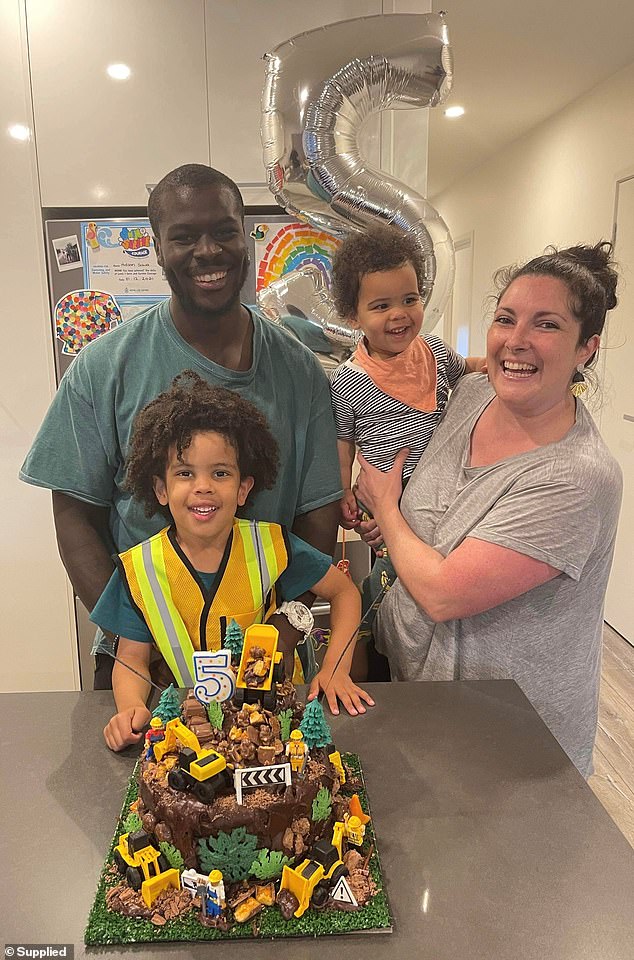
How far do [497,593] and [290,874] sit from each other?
58 centimetres

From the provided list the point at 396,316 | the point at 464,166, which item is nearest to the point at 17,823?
the point at 396,316

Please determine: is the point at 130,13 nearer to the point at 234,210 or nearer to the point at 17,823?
the point at 234,210

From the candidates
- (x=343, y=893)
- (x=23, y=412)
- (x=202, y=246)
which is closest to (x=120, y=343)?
(x=202, y=246)

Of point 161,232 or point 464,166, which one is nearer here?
point 161,232

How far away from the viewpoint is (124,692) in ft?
3.99

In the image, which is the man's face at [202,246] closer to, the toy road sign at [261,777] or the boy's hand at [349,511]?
the boy's hand at [349,511]

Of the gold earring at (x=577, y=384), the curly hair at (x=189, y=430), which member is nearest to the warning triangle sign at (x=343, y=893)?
the curly hair at (x=189, y=430)

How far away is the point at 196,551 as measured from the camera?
49.0 inches

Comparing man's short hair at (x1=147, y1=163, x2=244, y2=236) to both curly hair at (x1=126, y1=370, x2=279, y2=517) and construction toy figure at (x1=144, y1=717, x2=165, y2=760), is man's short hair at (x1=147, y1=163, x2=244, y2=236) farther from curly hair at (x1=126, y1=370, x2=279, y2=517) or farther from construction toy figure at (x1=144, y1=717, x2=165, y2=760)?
construction toy figure at (x1=144, y1=717, x2=165, y2=760)

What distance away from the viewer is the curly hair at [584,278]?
1239 millimetres

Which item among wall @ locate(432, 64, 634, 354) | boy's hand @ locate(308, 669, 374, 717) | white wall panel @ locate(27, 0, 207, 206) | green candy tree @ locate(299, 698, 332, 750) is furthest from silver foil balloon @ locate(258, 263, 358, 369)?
wall @ locate(432, 64, 634, 354)

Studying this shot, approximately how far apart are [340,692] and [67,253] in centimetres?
172

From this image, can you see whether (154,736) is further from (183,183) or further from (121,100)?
(121,100)

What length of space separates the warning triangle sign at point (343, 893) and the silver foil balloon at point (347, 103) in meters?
1.16
